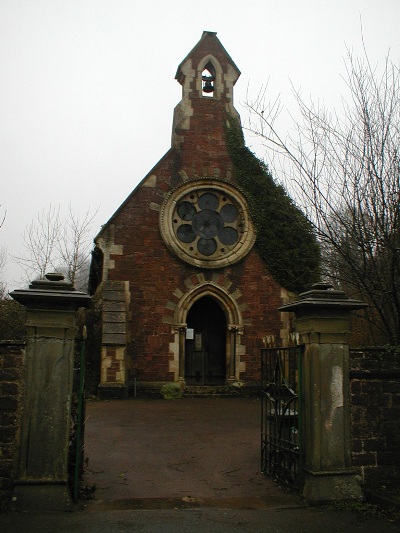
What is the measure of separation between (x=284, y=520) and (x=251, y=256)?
12.2m

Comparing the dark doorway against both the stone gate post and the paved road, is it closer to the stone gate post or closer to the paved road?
the paved road

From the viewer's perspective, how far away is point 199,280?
1664cm

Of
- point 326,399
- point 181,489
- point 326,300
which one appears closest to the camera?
point 326,399

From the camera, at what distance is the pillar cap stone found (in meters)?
5.83

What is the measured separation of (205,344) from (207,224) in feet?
12.7

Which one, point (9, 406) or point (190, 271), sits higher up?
point (190, 271)

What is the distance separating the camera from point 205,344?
17688 millimetres

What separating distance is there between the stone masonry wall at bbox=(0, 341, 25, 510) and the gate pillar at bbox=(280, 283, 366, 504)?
10.4 ft

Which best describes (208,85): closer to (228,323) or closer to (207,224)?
(207,224)

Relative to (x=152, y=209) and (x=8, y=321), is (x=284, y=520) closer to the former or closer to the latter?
(x=8, y=321)

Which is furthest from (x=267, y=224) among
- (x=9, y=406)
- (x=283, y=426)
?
(x=9, y=406)

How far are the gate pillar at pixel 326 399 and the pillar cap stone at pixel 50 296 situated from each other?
2.54 m

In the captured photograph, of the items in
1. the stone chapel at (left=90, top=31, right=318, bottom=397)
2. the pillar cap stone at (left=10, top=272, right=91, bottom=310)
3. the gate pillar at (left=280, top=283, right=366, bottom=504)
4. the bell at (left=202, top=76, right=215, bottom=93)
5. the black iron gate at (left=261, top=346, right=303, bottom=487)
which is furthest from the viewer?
the bell at (left=202, top=76, right=215, bottom=93)

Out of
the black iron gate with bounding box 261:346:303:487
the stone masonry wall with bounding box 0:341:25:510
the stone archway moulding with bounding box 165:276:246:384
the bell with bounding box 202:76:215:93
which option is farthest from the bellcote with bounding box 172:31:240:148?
the stone masonry wall with bounding box 0:341:25:510
